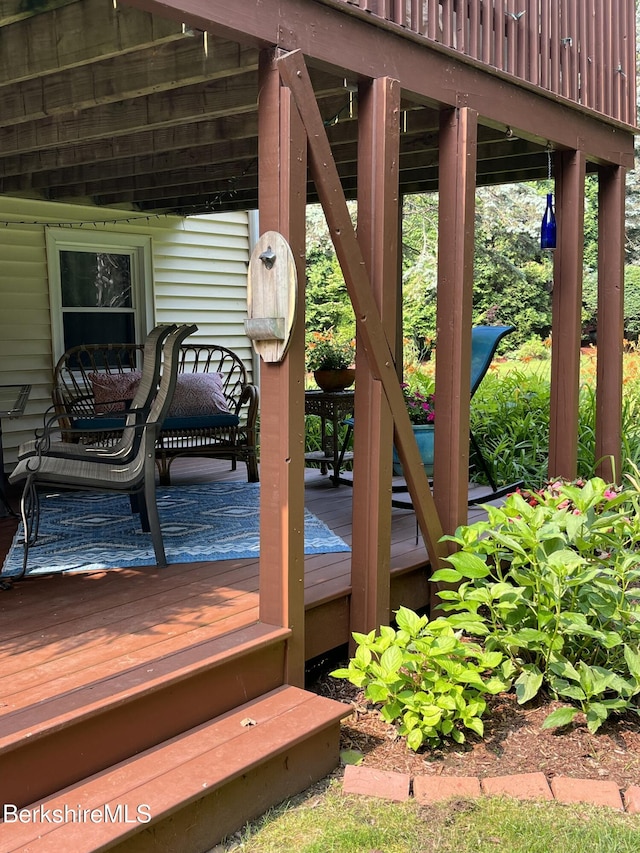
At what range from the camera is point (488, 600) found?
3.10 metres

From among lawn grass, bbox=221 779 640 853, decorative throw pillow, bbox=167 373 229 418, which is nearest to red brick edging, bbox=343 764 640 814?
lawn grass, bbox=221 779 640 853

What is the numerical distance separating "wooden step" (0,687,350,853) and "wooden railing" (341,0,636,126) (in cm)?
241

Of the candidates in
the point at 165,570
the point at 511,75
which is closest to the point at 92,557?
the point at 165,570

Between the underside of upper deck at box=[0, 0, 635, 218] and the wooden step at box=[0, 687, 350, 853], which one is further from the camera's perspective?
the underside of upper deck at box=[0, 0, 635, 218]

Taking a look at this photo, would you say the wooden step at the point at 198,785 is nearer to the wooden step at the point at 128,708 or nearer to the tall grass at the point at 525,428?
the wooden step at the point at 128,708

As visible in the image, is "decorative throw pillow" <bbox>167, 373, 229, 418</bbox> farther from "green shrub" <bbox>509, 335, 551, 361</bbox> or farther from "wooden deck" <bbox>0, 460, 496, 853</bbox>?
"green shrub" <bbox>509, 335, 551, 361</bbox>

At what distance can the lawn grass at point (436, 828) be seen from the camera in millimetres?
2332

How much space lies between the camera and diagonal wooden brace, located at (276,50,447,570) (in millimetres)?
2727

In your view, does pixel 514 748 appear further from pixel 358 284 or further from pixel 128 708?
pixel 358 284

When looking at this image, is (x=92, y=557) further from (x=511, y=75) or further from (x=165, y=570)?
(x=511, y=75)

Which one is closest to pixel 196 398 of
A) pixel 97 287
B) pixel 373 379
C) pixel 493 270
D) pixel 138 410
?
pixel 97 287

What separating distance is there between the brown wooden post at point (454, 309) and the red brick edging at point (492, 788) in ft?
4.07

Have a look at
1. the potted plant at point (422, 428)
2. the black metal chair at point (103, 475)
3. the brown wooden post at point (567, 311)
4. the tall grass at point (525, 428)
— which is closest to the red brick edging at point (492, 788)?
the black metal chair at point (103, 475)

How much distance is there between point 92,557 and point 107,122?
219cm
